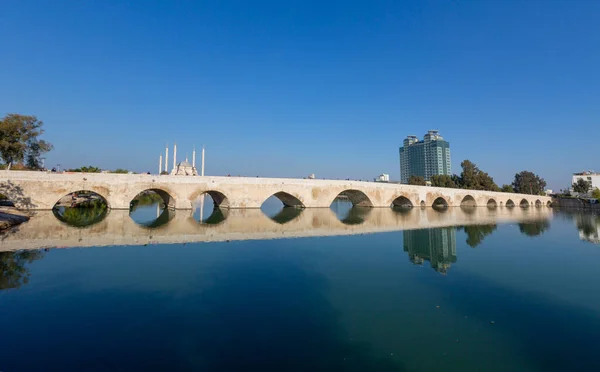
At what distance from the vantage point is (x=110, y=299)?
520 cm

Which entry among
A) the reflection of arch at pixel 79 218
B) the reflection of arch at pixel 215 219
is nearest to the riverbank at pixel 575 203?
the reflection of arch at pixel 215 219

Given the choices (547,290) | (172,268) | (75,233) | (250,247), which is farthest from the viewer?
(75,233)

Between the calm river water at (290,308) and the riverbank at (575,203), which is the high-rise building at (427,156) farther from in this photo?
the calm river water at (290,308)

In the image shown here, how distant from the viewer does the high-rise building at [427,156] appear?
306 ft

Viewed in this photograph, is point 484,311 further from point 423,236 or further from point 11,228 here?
point 11,228

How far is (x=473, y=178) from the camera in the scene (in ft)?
153

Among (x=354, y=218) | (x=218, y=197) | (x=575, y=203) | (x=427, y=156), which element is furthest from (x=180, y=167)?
(x=427, y=156)

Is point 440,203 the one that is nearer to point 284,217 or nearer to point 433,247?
point 284,217

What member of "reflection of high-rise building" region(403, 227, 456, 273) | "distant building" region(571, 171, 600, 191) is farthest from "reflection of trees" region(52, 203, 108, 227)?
"distant building" region(571, 171, 600, 191)

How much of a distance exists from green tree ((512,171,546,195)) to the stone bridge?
33.9 metres

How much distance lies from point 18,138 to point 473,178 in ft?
175

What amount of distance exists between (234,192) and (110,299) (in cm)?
1793

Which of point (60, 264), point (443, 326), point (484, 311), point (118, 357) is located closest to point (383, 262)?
point (484, 311)

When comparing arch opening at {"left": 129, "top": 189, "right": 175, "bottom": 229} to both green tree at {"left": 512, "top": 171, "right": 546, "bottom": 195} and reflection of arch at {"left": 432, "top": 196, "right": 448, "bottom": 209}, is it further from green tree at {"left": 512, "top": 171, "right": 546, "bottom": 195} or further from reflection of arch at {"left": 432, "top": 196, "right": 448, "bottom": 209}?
green tree at {"left": 512, "top": 171, "right": 546, "bottom": 195}
